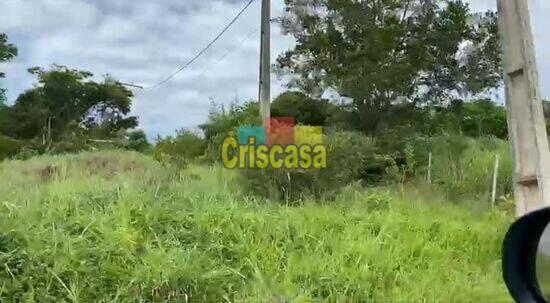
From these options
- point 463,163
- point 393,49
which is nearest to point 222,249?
point 463,163

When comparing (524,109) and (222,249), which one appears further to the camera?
(524,109)

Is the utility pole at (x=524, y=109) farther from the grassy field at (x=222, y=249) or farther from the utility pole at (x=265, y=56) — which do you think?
the utility pole at (x=265, y=56)

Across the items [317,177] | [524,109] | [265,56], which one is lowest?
[317,177]

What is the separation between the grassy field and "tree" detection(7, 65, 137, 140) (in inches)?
655

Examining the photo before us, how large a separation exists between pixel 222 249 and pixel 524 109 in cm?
294

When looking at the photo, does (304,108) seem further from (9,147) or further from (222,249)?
(9,147)

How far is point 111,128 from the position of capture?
24047mm

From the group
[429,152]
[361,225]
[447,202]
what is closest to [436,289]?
[361,225]

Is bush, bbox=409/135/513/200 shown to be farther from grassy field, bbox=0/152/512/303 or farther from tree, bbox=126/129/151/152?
tree, bbox=126/129/151/152

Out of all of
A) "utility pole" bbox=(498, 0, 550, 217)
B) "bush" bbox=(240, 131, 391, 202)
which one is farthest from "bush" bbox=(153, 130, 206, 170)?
"utility pole" bbox=(498, 0, 550, 217)

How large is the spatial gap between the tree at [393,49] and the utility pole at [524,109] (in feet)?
18.6

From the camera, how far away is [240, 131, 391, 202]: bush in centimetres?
677

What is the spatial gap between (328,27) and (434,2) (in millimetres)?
2165

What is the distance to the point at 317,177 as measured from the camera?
6996mm
